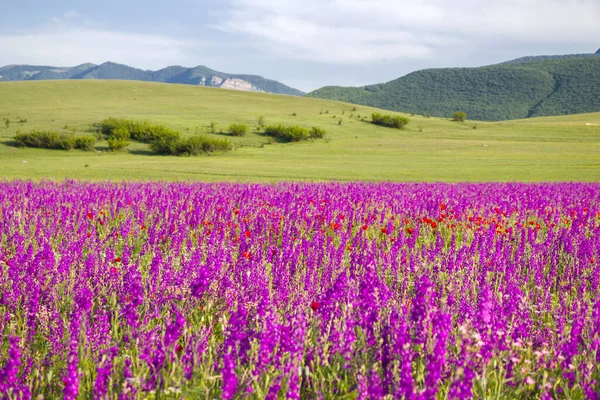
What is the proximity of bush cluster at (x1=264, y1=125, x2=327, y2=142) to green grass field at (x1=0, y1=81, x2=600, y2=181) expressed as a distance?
1289mm

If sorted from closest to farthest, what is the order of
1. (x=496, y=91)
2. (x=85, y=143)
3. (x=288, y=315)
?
1. (x=288, y=315)
2. (x=85, y=143)
3. (x=496, y=91)

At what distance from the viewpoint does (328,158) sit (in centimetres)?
3306

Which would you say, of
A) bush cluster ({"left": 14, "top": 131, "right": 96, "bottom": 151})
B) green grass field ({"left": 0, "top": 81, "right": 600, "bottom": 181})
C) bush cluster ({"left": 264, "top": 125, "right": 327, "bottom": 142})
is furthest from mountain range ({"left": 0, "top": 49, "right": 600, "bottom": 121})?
bush cluster ({"left": 14, "top": 131, "right": 96, "bottom": 151})

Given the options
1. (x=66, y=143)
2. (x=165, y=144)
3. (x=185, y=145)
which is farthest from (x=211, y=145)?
(x=66, y=143)

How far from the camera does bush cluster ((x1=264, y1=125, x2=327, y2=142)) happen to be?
4366 cm

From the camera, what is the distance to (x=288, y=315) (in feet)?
10.3

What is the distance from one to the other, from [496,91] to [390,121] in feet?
429

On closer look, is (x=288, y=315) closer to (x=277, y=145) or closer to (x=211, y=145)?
(x=211, y=145)

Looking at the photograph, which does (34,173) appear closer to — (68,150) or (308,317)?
(68,150)

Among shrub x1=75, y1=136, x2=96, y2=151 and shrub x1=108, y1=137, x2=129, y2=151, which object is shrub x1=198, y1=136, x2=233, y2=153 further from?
shrub x1=75, y1=136, x2=96, y2=151

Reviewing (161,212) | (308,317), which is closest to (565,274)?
(308,317)

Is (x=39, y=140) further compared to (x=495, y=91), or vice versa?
(x=495, y=91)

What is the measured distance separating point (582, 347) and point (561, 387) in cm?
56

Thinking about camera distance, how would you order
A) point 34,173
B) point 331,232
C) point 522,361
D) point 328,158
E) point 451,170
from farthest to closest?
point 328,158 < point 451,170 < point 34,173 < point 331,232 < point 522,361
